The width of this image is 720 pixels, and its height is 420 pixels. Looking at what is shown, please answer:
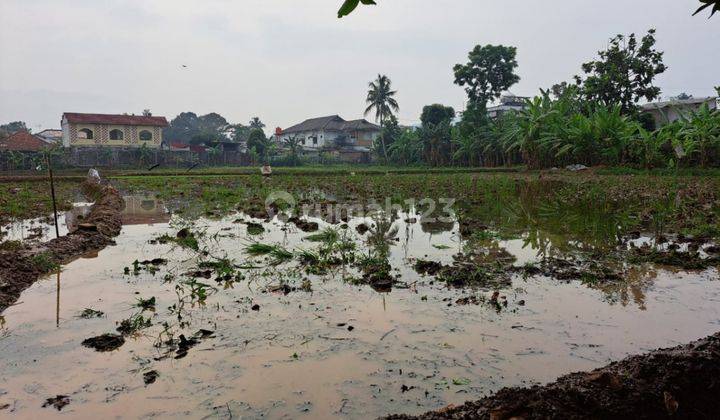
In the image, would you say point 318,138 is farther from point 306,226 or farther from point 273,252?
point 273,252

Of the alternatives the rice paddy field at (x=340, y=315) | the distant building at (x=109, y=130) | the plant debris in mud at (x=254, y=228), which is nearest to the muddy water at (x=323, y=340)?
the rice paddy field at (x=340, y=315)

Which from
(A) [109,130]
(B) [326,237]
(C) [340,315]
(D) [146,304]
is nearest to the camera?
(C) [340,315]

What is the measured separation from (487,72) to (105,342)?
37532 mm

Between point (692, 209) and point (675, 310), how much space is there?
6930 millimetres

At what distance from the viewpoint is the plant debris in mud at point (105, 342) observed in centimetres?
346

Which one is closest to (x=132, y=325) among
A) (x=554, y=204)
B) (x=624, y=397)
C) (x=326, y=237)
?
(x=624, y=397)

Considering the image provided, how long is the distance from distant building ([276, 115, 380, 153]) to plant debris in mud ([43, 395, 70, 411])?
5029cm

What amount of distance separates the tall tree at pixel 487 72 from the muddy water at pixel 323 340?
113 feet

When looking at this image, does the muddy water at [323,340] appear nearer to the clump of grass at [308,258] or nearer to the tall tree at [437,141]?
the clump of grass at [308,258]

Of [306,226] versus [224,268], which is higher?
[306,226]

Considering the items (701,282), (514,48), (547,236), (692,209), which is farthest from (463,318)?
(514,48)

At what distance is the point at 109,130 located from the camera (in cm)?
4378

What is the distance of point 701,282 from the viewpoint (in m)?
4.84

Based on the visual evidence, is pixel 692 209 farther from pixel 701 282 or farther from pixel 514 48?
pixel 514 48
